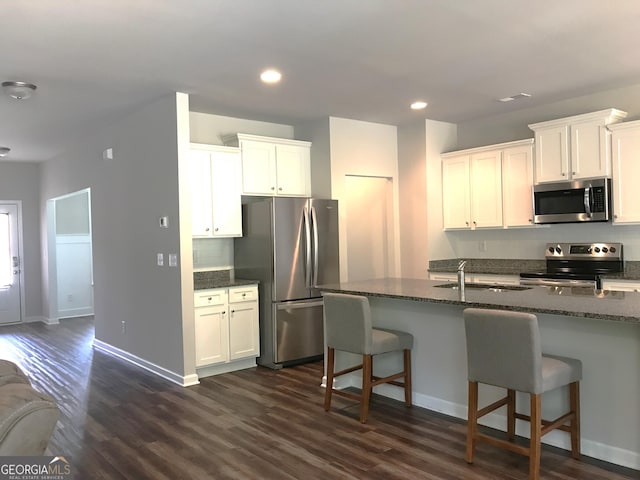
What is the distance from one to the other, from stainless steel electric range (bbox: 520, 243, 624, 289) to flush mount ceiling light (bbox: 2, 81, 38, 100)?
4835 mm

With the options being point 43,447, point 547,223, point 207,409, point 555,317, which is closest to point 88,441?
point 207,409

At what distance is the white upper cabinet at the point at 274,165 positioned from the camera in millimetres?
5512

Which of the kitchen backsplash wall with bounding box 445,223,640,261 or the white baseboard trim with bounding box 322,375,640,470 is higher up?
the kitchen backsplash wall with bounding box 445,223,640,261

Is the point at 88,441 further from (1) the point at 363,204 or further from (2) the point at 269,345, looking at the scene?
(1) the point at 363,204

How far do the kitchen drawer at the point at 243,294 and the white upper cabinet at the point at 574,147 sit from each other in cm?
311

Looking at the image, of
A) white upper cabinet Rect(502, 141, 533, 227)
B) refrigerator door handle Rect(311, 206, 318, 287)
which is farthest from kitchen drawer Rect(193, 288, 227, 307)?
white upper cabinet Rect(502, 141, 533, 227)

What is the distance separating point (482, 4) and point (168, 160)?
3.07 meters

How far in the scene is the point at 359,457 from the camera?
312 centimetres

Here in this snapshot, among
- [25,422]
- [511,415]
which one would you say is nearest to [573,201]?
[511,415]

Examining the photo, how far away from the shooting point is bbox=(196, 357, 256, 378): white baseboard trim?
5.07 metres

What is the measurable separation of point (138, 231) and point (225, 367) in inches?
66.4

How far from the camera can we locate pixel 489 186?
582 centimetres

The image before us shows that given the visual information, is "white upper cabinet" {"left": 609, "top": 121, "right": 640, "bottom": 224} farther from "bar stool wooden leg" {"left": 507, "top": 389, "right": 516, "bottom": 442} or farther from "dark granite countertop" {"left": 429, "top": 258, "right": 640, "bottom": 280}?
"bar stool wooden leg" {"left": 507, "top": 389, "right": 516, "bottom": 442}

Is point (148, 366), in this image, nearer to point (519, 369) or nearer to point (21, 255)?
point (519, 369)
